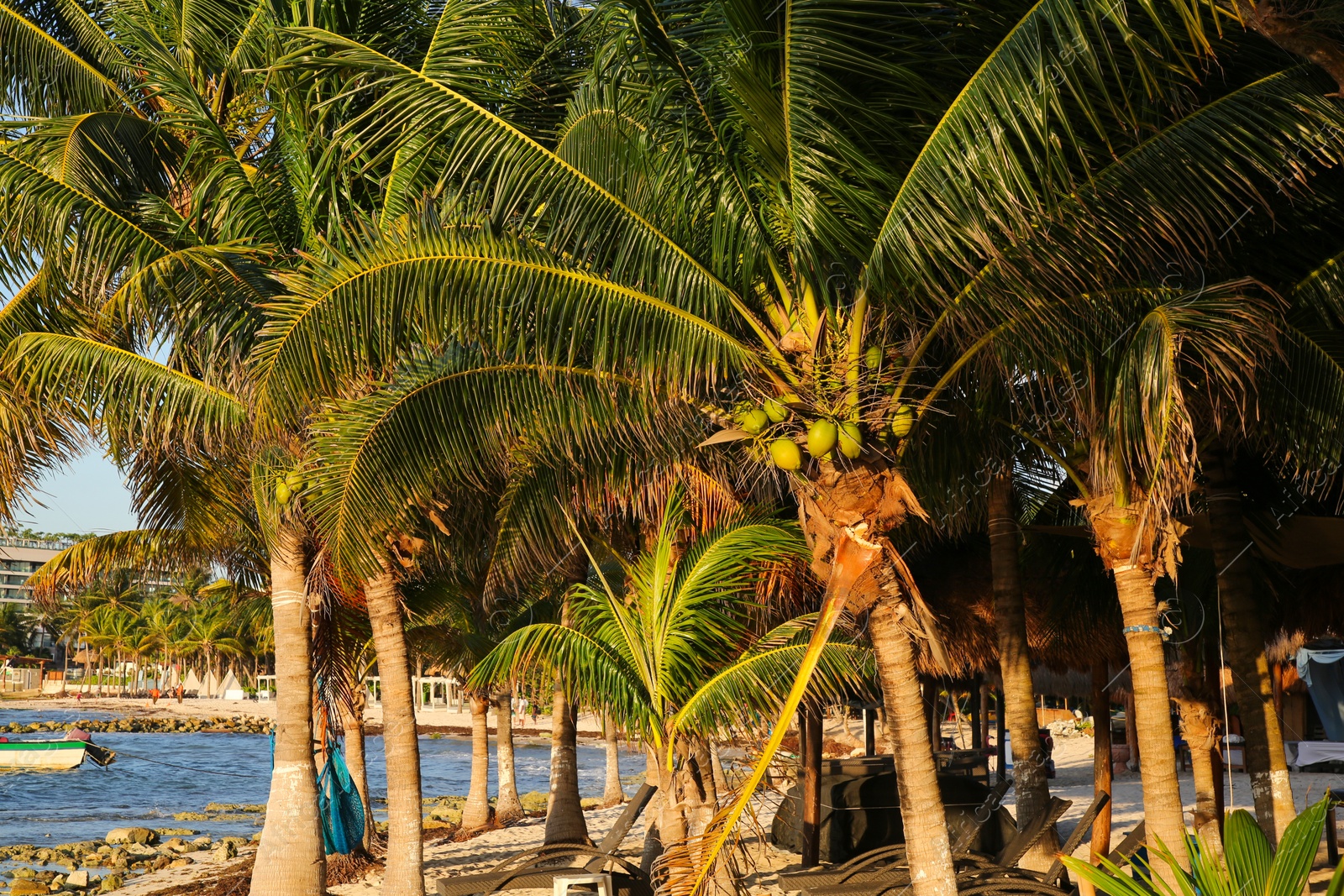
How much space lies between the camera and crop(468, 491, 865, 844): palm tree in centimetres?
712

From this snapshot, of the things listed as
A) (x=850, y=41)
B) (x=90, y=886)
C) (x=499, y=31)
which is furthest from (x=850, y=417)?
(x=90, y=886)

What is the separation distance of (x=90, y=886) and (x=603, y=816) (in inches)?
317

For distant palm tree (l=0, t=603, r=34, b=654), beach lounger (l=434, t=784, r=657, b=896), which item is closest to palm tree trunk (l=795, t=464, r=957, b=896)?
beach lounger (l=434, t=784, r=657, b=896)

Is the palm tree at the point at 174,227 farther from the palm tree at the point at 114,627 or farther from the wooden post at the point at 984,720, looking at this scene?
the palm tree at the point at 114,627

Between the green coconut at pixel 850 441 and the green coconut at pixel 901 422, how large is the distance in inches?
11.2

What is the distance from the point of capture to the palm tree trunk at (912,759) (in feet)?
18.0

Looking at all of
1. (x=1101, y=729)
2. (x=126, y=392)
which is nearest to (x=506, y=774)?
(x=1101, y=729)

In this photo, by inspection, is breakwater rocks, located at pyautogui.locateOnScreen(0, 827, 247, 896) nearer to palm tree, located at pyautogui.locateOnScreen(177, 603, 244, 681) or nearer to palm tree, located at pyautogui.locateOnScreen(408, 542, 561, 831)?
palm tree, located at pyautogui.locateOnScreen(408, 542, 561, 831)

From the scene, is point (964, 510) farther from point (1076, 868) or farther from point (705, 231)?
point (1076, 868)

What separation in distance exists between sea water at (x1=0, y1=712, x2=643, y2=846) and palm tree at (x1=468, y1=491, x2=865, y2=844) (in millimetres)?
14617

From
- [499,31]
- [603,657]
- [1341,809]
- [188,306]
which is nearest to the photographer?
[499,31]

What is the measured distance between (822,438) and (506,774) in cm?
1674

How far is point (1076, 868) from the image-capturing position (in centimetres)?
432

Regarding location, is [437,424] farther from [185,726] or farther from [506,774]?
[185,726]
